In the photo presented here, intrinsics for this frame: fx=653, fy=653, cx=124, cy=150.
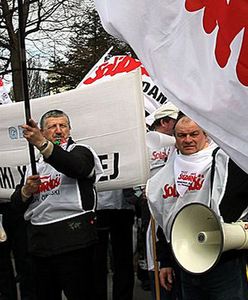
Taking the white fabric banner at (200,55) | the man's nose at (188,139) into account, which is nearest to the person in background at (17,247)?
the man's nose at (188,139)

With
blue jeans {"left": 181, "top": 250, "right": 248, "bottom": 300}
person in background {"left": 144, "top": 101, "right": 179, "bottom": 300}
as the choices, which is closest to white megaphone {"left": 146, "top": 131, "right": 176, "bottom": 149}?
person in background {"left": 144, "top": 101, "right": 179, "bottom": 300}

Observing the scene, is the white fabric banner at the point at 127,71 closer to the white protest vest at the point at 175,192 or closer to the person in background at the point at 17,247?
the person in background at the point at 17,247

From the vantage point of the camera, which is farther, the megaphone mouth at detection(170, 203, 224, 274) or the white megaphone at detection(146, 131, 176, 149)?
the white megaphone at detection(146, 131, 176, 149)

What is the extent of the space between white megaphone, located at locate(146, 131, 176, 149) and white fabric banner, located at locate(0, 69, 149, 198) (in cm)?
21

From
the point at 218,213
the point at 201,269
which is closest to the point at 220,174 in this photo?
the point at 218,213

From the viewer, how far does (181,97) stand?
1918 mm

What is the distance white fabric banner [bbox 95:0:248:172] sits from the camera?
5.82 ft

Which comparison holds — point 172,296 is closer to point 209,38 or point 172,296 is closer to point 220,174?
point 220,174

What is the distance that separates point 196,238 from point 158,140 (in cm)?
148

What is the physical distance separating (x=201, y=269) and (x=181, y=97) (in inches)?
43.7

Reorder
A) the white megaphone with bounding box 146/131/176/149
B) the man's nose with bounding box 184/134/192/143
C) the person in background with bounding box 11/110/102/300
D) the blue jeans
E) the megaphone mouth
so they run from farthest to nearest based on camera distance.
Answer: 1. the white megaphone with bounding box 146/131/176/149
2. the person in background with bounding box 11/110/102/300
3. the man's nose with bounding box 184/134/192/143
4. the blue jeans
5. the megaphone mouth

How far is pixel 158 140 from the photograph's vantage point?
4379mm

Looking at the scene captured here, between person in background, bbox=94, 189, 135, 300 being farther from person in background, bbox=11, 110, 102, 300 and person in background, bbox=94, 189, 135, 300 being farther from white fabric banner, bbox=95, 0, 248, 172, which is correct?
white fabric banner, bbox=95, 0, 248, 172

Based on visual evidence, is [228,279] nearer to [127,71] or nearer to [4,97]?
[127,71]
